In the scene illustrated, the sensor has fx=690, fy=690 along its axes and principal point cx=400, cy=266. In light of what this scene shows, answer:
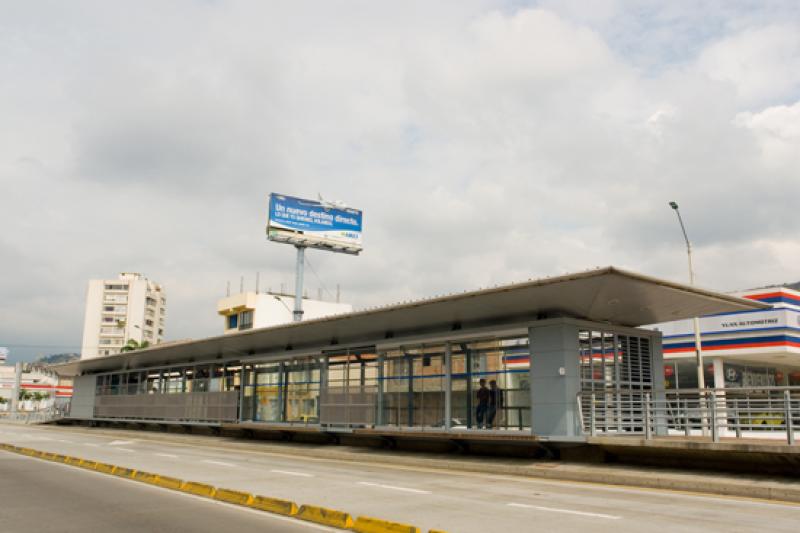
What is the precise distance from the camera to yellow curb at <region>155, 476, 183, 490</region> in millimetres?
13086

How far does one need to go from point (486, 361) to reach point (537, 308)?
2.34 meters

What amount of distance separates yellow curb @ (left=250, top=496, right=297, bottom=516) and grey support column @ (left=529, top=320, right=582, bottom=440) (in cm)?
911

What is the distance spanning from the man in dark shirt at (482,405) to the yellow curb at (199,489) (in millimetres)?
9347

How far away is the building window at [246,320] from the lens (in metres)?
86.6

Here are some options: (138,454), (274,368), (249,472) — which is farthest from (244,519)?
(274,368)

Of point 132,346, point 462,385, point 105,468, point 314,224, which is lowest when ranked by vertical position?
point 105,468

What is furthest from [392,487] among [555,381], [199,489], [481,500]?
[555,381]

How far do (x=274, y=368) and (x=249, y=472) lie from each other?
518 inches

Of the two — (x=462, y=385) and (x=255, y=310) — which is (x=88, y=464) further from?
(x=255, y=310)

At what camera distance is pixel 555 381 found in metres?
18.0

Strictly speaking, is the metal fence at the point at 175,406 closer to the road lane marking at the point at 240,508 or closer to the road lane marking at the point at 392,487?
the road lane marking at the point at 240,508

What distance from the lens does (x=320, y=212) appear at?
6156 cm

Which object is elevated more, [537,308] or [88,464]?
[537,308]

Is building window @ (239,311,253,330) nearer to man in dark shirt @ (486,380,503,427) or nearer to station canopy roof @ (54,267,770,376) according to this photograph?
station canopy roof @ (54,267,770,376)
